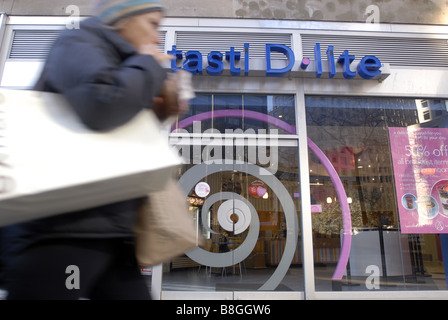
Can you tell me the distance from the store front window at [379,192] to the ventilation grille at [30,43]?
3476 mm

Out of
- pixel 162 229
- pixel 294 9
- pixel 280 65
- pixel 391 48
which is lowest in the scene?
pixel 162 229

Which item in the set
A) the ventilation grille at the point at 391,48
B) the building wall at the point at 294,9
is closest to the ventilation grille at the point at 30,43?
the building wall at the point at 294,9

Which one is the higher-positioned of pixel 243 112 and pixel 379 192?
pixel 243 112

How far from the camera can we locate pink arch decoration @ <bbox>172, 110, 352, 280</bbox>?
17.0ft

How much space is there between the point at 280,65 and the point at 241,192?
2.19 m

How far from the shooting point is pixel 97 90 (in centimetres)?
79

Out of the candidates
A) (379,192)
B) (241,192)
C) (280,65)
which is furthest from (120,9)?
(379,192)

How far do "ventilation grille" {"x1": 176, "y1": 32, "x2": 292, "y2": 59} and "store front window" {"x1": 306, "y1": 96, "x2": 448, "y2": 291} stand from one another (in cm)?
121

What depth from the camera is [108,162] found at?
794 millimetres

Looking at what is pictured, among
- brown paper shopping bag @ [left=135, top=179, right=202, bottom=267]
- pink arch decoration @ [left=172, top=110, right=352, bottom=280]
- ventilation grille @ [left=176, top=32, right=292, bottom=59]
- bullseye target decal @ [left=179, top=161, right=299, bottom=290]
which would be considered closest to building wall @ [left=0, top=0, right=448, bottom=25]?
ventilation grille @ [left=176, top=32, right=292, bottom=59]

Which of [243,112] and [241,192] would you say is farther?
[243,112]

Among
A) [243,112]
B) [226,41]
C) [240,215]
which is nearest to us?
[240,215]

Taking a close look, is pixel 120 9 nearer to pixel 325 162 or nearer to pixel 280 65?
pixel 280 65

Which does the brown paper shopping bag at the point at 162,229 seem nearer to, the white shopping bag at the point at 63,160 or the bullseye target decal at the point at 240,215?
the white shopping bag at the point at 63,160
